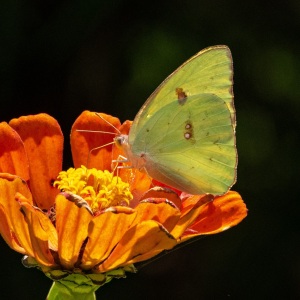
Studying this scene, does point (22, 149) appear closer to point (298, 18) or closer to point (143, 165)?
point (143, 165)

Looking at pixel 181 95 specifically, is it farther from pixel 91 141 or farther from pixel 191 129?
pixel 91 141

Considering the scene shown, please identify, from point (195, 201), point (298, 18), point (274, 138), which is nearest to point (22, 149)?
point (195, 201)

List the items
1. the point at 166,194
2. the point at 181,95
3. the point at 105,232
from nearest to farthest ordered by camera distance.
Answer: the point at 105,232
the point at 166,194
the point at 181,95

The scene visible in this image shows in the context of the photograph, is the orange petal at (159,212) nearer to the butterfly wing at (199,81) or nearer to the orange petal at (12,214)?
the orange petal at (12,214)

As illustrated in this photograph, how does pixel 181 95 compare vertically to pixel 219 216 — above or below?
above

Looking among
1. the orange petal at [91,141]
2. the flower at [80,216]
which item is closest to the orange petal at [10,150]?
the flower at [80,216]

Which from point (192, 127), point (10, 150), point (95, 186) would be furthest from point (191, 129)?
point (10, 150)

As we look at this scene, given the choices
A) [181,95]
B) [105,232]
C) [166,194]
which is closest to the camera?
[105,232]
